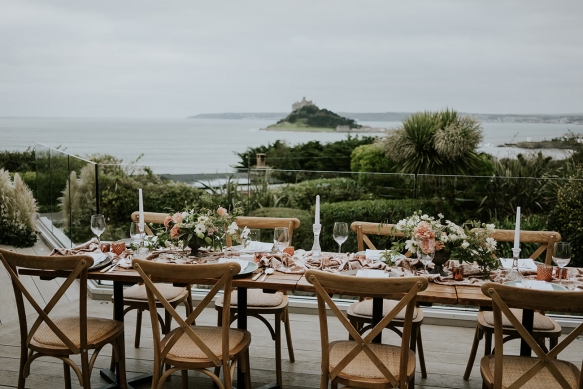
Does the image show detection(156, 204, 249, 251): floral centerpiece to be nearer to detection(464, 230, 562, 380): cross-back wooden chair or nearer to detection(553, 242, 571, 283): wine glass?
detection(464, 230, 562, 380): cross-back wooden chair

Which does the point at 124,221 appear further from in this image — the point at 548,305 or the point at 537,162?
the point at 537,162

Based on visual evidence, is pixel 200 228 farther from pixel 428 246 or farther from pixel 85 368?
pixel 428 246

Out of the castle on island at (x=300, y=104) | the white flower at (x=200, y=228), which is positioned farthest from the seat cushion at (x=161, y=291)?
the castle on island at (x=300, y=104)

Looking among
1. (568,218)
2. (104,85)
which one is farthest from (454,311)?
(104,85)

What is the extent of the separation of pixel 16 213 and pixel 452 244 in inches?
190

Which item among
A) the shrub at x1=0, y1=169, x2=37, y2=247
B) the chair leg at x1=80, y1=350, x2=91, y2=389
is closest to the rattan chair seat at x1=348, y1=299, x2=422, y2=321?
the chair leg at x1=80, y1=350, x2=91, y2=389

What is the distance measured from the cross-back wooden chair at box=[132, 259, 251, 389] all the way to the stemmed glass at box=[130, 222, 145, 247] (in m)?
0.70

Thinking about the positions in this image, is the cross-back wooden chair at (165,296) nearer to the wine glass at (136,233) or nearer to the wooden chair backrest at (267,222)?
the wine glass at (136,233)

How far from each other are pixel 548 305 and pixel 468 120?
265 inches

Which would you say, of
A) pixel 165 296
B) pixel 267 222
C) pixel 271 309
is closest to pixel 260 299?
pixel 271 309

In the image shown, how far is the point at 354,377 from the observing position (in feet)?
7.77

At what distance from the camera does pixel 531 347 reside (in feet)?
7.36

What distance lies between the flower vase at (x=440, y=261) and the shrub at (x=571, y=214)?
1.89 metres

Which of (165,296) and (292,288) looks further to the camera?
(165,296)
